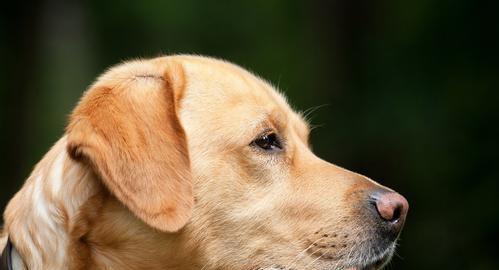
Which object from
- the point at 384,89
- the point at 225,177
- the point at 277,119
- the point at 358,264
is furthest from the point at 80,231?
the point at 384,89

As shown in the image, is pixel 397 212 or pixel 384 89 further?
pixel 384 89

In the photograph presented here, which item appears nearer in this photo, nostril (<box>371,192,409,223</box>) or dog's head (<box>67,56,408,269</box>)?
dog's head (<box>67,56,408,269</box>)

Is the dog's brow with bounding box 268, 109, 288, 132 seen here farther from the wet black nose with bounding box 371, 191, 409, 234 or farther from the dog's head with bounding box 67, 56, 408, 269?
the wet black nose with bounding box 371, 191, 409, 234

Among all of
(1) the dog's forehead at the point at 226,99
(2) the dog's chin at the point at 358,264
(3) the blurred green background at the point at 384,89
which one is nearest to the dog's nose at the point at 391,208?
(2) the dog's chin at the point at 358,264

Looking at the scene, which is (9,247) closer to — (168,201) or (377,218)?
(168,201)

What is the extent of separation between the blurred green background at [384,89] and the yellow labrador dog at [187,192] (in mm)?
2161

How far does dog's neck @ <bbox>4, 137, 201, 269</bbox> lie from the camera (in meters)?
3.93

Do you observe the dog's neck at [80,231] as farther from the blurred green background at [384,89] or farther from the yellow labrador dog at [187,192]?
the blurred green background at [384,89]

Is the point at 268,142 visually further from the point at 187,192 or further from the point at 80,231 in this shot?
the point at 80,231

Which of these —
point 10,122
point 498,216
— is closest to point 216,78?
point 498,216

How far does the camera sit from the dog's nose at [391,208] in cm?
425

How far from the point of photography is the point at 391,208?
4258 millimetres

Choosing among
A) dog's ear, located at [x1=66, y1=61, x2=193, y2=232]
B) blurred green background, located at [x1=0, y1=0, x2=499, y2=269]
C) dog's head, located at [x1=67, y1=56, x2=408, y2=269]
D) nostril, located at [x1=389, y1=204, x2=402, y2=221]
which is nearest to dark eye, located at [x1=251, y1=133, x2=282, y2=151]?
dog's head, located at [x1=67, y1=56, x2=408, y2=269]

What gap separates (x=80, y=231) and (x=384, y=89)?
7292mm
